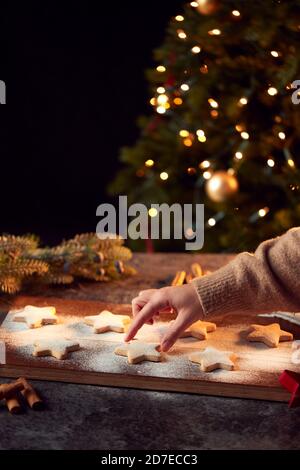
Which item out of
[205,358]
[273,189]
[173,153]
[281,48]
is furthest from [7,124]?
[205,358]

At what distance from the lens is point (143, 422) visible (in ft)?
3.79

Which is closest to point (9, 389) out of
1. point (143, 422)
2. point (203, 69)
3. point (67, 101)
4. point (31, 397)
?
point (31, 397)

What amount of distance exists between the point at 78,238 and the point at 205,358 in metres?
0.75

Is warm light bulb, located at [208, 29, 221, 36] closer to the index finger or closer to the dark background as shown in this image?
the index finger

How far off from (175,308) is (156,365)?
124mm

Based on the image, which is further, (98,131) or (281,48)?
(98,131)

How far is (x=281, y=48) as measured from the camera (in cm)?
212

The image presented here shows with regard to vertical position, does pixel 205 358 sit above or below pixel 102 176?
below

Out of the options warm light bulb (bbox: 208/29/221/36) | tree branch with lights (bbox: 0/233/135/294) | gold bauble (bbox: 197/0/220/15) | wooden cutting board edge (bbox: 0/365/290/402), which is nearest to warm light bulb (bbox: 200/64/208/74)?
warm light bulb (bbox: 208/29/221/36)

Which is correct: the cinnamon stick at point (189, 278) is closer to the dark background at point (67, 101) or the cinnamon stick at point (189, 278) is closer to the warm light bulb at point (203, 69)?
the warm light bulb at point (203, 69)

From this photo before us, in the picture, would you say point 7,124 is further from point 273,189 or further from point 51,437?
point 51,437

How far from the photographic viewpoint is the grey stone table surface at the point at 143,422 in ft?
3.59

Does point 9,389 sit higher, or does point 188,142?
point 188,142

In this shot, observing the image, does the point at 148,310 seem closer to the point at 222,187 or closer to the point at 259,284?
the point at 259,284
